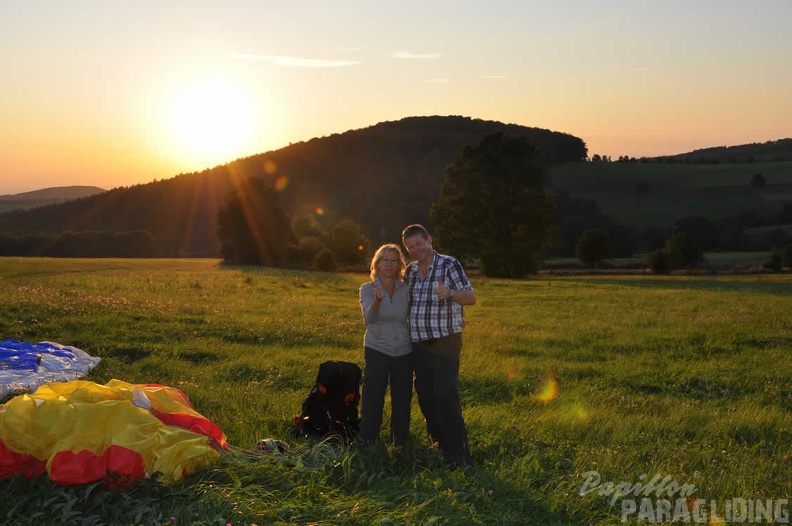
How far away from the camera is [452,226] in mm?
51875

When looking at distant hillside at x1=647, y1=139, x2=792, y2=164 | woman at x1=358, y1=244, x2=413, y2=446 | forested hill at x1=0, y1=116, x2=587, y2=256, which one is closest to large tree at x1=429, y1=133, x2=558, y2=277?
forested hill at x1=0, y1=116, x2=587, y2=256

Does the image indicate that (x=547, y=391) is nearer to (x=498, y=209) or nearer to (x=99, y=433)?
(x=99, y=433)

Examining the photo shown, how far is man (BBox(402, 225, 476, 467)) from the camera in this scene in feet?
21.5

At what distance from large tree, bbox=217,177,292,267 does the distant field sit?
70.0m

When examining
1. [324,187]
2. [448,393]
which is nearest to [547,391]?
[448,393]

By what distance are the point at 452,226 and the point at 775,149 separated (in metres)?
165

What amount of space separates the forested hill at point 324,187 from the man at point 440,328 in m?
89.8

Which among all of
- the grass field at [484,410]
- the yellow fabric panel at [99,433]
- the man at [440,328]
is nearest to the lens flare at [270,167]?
the grass field at [484,410]

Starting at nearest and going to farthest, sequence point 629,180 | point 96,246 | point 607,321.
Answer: point 607,321 < point 96,246 < point 629,180

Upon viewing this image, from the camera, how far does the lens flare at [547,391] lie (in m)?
9.61

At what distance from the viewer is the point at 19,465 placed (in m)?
5.57

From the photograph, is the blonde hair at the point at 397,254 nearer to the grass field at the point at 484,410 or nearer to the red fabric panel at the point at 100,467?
the grass field at the point at 484,410

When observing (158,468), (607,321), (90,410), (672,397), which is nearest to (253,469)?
(158,468)

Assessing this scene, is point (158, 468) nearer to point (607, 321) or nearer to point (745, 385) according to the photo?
point (745, 385)
